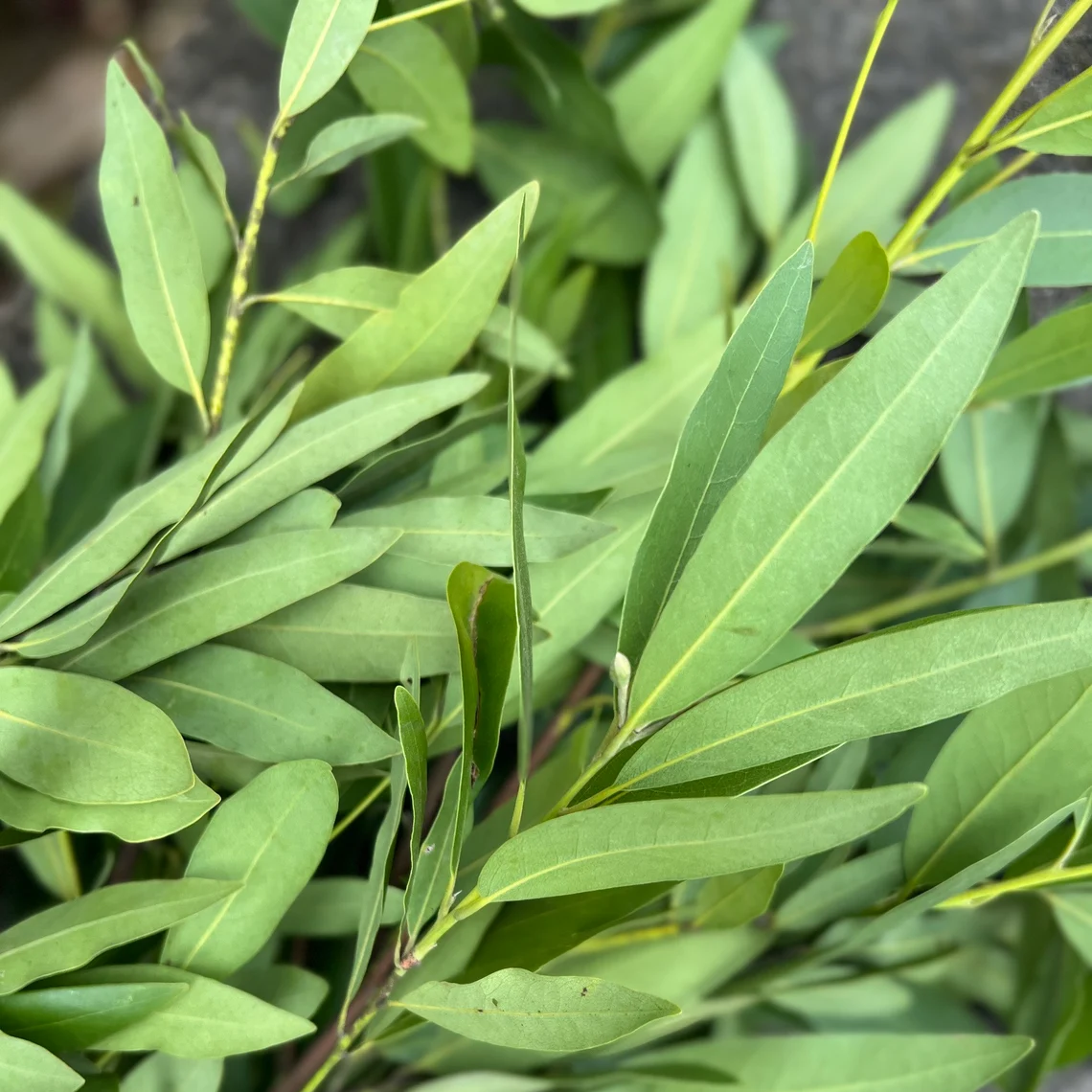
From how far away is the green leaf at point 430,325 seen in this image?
0.37 meters

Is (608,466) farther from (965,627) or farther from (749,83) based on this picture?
(749,83)

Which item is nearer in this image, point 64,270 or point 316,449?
point 316,449

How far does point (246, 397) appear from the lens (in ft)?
1.73

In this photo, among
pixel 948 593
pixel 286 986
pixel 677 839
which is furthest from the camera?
pixel 948 593

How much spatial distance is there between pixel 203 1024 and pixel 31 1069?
0.06 meters

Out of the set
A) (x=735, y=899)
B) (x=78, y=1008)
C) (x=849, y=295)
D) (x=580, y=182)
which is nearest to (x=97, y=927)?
(x=78, y=1008)

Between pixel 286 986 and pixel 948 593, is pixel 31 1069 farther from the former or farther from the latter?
pixel 948 593

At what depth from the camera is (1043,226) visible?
0.37 m

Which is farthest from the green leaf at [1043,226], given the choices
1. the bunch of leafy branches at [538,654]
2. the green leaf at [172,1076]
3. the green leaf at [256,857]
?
the green leaf at [172,1076]

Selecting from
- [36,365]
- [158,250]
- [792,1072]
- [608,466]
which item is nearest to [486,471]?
[608,466]

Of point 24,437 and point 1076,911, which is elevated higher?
point 24,437

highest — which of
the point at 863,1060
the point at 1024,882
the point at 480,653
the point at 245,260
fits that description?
the point at 245,260

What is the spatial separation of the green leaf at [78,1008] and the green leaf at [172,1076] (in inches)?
1.8

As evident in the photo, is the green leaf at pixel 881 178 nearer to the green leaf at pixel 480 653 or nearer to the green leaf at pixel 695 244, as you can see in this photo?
the green leaf at pixel 695 244
